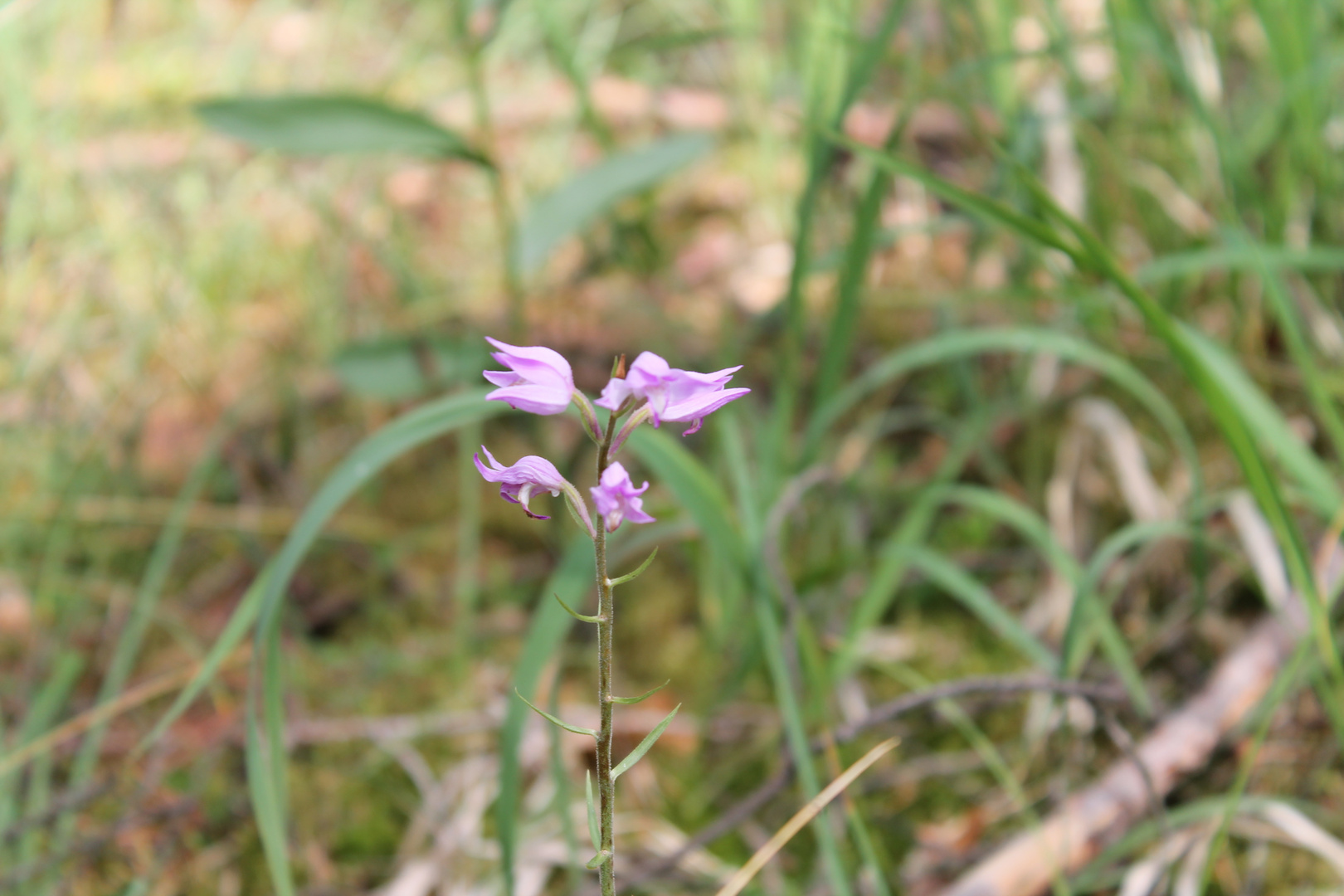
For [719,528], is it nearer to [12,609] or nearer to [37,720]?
[37,720]

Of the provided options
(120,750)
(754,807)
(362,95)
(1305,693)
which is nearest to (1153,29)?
(1305,693)

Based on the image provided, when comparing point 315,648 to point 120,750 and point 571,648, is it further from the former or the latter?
point 571,648

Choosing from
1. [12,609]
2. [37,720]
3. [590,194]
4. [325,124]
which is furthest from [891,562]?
[12,609]

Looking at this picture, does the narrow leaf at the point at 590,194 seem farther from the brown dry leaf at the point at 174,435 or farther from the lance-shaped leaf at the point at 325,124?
the brown dry leaf at the point at 174,435

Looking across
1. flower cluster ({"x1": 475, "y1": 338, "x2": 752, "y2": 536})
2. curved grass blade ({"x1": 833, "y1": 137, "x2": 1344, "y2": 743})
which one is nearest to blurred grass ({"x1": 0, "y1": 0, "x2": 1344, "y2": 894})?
curved grass blade ({"x1": 833, "y1": 137, "x2": 1344, "y2": 743})

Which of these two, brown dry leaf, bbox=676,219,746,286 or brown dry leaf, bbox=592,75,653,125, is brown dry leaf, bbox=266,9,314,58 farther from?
brown dry leaf, bbox=676,219,746,286

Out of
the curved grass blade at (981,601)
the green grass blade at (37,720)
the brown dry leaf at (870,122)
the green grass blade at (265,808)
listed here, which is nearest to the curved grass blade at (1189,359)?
the curved grass blade at (981,601)
